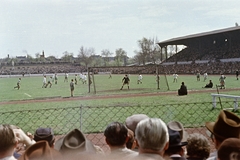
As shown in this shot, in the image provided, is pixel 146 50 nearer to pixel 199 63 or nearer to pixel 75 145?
pixel 199 63

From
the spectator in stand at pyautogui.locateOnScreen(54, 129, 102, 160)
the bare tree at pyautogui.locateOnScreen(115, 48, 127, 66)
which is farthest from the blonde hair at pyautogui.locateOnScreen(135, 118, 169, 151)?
the bare tree at pyautogui.locateOnScreen(115, 48, 127, 66)

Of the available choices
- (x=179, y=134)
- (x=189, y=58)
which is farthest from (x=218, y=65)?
(x=179, y=134)

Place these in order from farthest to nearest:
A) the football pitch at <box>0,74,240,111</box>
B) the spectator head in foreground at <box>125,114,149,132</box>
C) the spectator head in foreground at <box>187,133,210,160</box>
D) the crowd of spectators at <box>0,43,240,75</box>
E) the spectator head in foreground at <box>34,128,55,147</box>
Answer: the crowd of spectators at <box>0,43,240,75</box>, the football pitch at <box>0,74,240,111</box>, the spectator head in foreground at <box>125,114,149,132</box>, the spectator head in foreground at <box>34,128,55,147</box>, the spectator head in foreground at <box>187,133,210,160</box>

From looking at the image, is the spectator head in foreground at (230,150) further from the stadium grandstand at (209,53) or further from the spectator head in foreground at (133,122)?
the stadium grandstand at (209,53)

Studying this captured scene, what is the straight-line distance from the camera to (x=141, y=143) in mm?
2264

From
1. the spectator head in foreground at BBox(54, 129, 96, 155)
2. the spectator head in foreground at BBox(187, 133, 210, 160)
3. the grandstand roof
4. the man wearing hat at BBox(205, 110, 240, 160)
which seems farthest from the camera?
the grandstand roof

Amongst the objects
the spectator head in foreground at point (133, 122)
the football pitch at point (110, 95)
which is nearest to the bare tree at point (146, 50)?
the football pitch at point (110, 95)

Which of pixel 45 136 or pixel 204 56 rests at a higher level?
pixel 204 56

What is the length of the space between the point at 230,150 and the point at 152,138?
55 centimetres

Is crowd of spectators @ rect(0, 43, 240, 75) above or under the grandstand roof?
under

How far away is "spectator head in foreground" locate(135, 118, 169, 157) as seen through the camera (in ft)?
7.33

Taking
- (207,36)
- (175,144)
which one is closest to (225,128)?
(175,144)

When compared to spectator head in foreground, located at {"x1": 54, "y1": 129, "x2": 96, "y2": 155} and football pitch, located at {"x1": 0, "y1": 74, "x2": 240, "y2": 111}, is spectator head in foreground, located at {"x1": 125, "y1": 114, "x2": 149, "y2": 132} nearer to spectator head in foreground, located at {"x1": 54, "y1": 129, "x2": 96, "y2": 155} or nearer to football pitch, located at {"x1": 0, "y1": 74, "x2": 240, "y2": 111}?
spectator head in foreground, located at {"x1": 54, "y1": 129, "x2": 96, "y2": 155}

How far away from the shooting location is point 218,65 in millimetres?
47000
